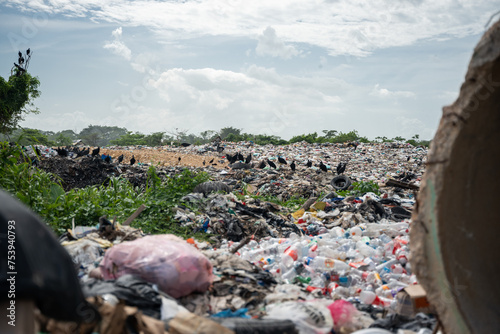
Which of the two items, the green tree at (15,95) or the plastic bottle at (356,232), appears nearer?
the plastic bottle at (356,232)

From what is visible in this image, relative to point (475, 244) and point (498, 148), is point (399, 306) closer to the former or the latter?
point (475, 244)

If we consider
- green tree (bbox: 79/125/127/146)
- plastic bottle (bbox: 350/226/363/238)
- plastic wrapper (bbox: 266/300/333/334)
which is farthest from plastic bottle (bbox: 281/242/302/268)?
green tree (bbox: 79/125/127/146)

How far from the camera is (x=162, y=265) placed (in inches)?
119

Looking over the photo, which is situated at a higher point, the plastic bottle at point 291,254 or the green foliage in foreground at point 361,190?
the green foliage in foreground at point 361,190

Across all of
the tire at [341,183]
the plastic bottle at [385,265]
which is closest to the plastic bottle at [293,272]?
the plastic bottle at [385,265]

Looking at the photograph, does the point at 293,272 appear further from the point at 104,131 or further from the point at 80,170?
the point at 104,131

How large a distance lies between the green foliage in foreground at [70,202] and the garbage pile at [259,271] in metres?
0.35

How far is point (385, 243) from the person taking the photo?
517 cm

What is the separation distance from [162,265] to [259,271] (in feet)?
3.77

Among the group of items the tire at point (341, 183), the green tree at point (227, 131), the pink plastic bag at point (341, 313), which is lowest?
the pink plastic bag at point (341, 313)

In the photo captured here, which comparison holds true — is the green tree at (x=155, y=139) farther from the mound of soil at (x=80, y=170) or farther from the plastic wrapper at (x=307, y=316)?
the plastic wrapper at (x=307, y=316)

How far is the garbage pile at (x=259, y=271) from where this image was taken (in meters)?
2.71

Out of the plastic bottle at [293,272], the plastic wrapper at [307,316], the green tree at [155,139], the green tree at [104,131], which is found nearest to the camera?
the plastic wrapper at [307,316]

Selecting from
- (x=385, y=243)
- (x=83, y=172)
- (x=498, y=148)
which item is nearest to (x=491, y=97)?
(x=498, y=148)
